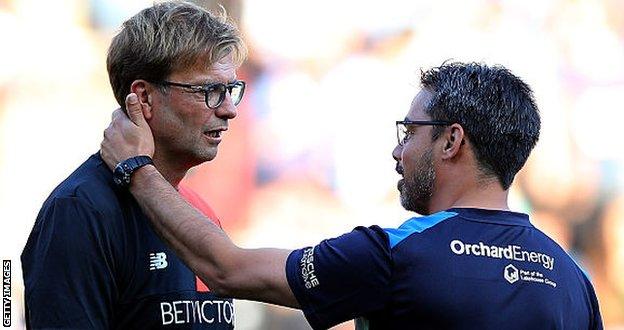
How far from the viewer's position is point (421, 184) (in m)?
3.12

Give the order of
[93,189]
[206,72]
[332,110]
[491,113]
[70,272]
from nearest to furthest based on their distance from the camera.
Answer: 1. [70,272]
2. [93,189]
3. [491,113]
4. [206,72]
5. [332,110]

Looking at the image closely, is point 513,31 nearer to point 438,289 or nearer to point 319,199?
point 319,199

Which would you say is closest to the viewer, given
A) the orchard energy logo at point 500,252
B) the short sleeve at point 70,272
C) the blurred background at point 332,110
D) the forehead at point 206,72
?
the short sleeve at point 70,272

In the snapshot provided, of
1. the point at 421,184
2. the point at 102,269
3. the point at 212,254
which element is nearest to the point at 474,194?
the point at 421,184

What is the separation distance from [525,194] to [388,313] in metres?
4.73

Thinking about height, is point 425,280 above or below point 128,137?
below

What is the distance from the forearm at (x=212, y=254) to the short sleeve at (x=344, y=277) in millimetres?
55

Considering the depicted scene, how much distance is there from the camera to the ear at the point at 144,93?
3.11m

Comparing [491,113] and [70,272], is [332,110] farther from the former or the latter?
[70,272]

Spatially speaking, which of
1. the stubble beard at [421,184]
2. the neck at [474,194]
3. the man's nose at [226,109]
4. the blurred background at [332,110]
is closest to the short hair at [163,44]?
the man's nose at [226,109]

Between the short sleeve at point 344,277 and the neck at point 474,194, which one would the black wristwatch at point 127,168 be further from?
the neck at point 474,194

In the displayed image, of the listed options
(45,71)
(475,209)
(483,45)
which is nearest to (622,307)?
(483,45)

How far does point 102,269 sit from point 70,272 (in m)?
0.08

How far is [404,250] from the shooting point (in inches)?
113
